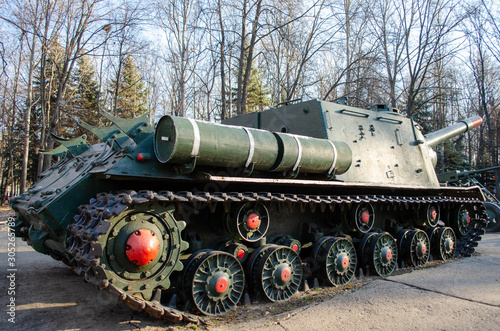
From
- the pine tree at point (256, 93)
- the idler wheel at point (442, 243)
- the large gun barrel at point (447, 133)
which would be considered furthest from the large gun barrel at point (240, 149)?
the pine tree at point (256, 93)

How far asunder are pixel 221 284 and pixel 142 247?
1.25 meters

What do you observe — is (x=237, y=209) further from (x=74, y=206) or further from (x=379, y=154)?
(x=379, y=154)

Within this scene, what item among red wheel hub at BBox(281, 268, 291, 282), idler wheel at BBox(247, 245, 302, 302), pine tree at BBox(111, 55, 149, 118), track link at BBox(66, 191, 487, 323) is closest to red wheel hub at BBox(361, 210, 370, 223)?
idler wheel at BBox(247, 245, 302, 302)

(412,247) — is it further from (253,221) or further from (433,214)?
(253,221)

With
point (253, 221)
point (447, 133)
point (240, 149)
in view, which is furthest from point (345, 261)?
point (447, 133)

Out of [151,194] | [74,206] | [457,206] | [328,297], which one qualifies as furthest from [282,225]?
[457,206]

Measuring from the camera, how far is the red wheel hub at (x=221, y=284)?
4.80 meters

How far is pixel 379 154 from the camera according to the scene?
774 centimetres

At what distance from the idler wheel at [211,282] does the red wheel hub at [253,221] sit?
53cm

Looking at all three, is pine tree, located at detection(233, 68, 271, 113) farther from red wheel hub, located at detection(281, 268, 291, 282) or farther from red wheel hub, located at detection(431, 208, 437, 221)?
red wheel hub, located at detection(281, 268, 291, 282)

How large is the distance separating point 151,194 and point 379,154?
206 inches

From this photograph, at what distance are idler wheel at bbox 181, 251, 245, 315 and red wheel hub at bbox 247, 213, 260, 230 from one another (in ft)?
1.75

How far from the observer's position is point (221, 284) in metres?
4.85

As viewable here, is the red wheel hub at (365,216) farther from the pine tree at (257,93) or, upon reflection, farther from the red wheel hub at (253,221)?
the pine tree at (257,93)
